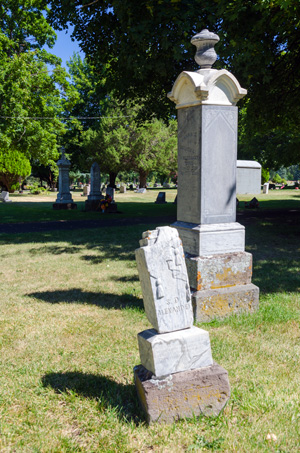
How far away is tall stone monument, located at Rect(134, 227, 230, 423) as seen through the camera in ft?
9.66

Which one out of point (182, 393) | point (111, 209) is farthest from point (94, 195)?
point (182, 393)

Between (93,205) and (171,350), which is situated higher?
(93,205)

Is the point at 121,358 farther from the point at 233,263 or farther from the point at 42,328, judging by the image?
the point at 233,263

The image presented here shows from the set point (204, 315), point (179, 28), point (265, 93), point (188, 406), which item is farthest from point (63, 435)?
point (265, 93)

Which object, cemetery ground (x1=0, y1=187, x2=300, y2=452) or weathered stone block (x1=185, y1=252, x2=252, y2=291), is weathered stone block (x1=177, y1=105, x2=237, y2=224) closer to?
weathered stone block (x1=185, y1=252, x2=252, y2=291)

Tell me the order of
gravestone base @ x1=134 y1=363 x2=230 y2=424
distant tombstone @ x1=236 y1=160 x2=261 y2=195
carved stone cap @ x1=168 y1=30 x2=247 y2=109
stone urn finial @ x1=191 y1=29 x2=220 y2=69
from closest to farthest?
gravestone base @ x1=134 y1=363 x2=230 y2=424, carved stone cap @ x1=168 y1=30 x2=247 y2=109, stone urn finial @ x1=191 y1=29 x2=220 y2=69, distant tombstone @ x1=236 y1=160 x2=261 y2=195

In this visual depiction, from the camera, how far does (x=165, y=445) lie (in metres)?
2.68

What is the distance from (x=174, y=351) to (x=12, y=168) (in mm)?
36168

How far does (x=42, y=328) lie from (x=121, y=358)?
1.30 m

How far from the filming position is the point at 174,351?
119 inches

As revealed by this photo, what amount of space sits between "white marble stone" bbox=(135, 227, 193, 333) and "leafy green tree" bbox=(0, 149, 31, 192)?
3399 centimetres

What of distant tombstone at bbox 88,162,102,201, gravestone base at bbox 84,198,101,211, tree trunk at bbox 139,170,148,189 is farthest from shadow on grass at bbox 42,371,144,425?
tree trunk at bbox 139,170,148,189

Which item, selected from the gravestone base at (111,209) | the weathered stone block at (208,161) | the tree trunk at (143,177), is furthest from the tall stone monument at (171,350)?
the tree trunk at (143,177)

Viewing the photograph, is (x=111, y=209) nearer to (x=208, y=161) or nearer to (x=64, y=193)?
(x=64, y=193)
